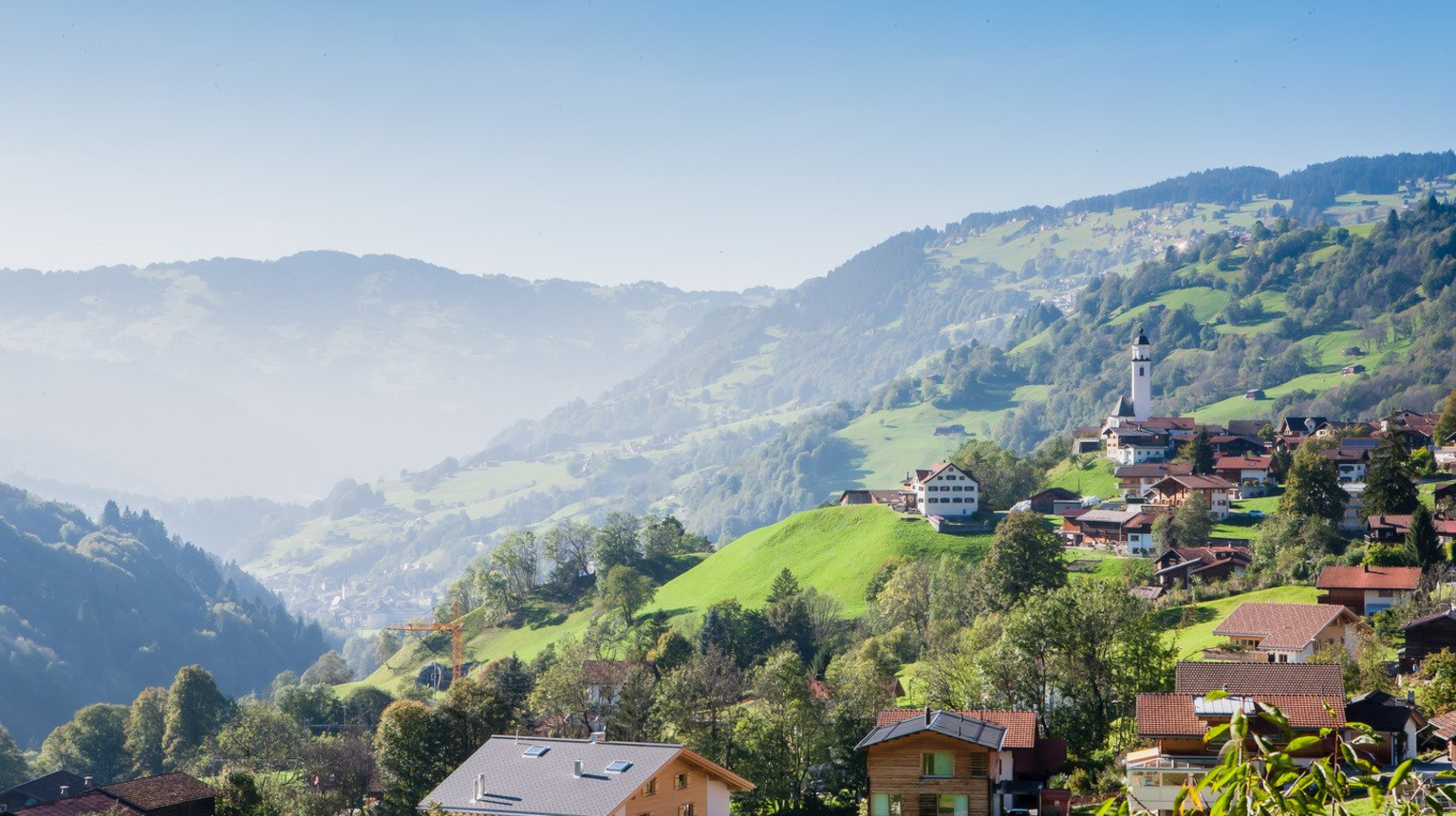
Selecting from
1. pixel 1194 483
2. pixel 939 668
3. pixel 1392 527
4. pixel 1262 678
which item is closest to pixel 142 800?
pixel 939 668

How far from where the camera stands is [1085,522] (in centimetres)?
9456

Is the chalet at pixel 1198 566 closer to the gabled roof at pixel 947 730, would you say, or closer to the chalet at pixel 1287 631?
the chalet at pixel 1287 631

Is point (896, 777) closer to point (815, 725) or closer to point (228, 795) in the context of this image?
point (815, 725)

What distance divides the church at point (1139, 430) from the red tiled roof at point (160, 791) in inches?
3245

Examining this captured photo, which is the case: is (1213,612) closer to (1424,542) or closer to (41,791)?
(1424,542)

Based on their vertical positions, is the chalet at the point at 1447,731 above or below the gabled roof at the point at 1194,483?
above

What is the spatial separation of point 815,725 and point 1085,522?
49991 mm

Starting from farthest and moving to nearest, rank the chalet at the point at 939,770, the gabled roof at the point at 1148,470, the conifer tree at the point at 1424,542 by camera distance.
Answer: the gabled roof at the point at 1148,470 < the conifer tree at the point at 1424,542 < the chalet at the point at 939,770

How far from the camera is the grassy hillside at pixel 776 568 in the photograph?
9681cm

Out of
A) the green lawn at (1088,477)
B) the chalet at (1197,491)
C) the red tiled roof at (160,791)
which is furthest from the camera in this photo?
the green lawn at (1088,477)

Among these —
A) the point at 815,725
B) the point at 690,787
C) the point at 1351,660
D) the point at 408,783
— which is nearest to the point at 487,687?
the point at 408,783

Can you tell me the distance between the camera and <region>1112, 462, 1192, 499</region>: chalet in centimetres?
10475

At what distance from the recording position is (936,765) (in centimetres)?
3972

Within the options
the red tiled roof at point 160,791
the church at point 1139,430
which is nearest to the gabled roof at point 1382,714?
the red tiled roof at point 160,791
